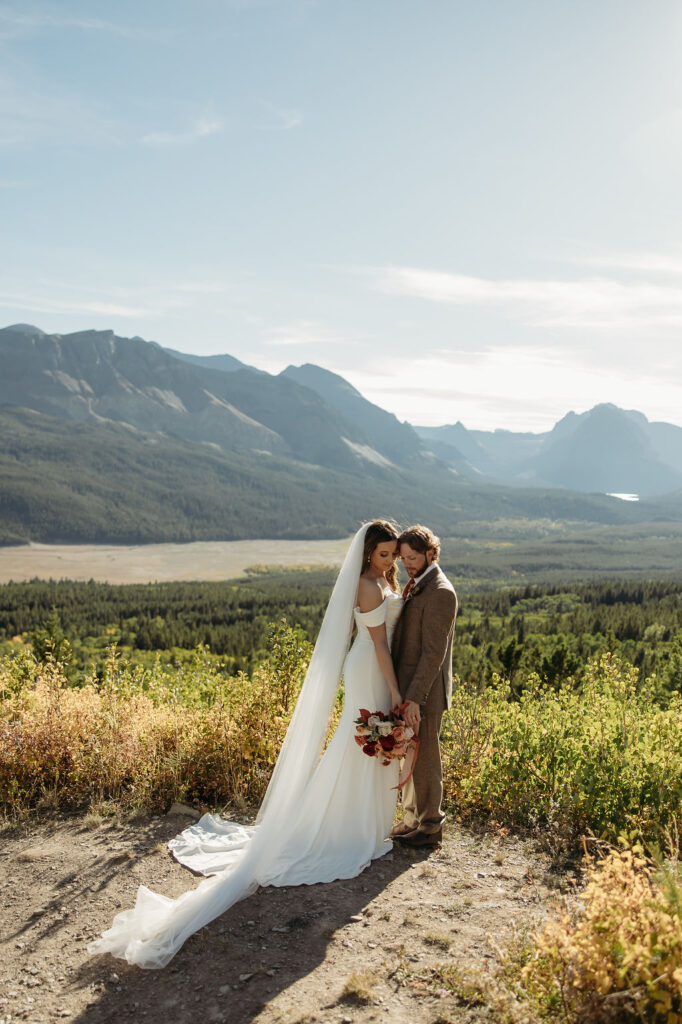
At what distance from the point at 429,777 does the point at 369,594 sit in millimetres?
1643

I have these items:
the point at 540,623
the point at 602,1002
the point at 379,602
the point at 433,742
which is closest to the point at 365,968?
the point at 602,1002

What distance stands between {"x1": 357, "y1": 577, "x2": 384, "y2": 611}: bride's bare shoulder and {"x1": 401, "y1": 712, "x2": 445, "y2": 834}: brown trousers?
1061 mm

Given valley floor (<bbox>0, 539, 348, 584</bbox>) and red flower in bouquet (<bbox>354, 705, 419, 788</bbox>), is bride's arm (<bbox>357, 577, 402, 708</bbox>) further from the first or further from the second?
valley floor (<bbox>0, 539, 348, 584</bbox>)

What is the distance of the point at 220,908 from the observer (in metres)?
4.40

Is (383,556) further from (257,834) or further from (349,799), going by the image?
(257,834)

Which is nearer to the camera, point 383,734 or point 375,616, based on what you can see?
point 383,734

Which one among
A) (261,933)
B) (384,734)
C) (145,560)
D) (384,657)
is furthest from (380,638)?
(145,560)

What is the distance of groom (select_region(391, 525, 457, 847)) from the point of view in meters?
5.18

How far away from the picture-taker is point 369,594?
209 inches

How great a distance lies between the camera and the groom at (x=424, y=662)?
5.18 meters

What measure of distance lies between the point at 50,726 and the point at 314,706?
9.65 feet

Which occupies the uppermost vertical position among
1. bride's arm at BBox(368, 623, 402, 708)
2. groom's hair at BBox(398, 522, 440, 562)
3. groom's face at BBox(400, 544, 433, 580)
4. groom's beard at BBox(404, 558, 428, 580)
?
groom's hair at BBox(398, 522, 440, 562)

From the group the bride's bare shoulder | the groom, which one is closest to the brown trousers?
the groom

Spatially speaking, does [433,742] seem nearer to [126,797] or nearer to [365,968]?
[365,968]
